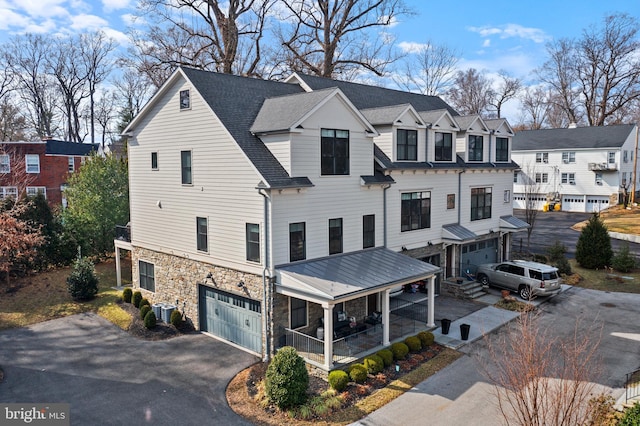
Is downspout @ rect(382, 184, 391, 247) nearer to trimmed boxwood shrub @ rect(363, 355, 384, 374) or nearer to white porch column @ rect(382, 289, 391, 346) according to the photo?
white porch column @ rect(382, 289, 391, 346)

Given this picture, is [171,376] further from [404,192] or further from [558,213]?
[558,213]

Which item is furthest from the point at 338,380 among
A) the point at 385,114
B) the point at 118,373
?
the point at 385,114

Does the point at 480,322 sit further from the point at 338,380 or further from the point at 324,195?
the point at 324,195

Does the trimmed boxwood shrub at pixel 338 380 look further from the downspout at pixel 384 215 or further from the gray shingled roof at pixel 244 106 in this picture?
the downspout at pixel 384 215

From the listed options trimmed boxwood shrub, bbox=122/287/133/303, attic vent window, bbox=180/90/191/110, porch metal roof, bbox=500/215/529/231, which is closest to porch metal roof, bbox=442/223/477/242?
porch metal roof, bbox=500/215/529/231

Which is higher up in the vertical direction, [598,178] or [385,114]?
[385,114]

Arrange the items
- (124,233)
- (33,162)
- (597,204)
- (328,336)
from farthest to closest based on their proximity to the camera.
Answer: (597,204) < (33,162) < (124,233) < (328,336)
